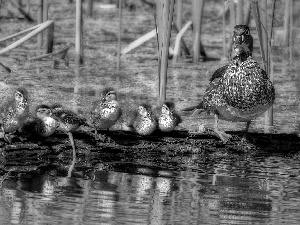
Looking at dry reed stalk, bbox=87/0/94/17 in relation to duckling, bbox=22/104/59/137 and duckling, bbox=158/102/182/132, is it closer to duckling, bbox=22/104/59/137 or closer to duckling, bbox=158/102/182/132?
duckling, bbox=158/102/182/132

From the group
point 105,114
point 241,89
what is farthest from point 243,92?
point 105,114

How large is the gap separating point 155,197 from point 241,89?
5.66ft

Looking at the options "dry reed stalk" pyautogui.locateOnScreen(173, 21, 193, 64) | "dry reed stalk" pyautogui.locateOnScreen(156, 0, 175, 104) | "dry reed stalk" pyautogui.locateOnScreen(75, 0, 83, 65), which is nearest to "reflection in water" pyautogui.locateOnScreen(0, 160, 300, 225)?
"dry reed stalk" pyautogui.locateOnScreen(156, 0, 175, 104)

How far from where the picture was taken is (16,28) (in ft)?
43.2

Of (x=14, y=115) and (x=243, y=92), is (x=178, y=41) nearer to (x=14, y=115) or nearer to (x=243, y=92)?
(x=243, y=92)

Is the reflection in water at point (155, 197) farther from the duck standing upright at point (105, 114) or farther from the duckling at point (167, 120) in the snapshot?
the duck standing upright at point (105, 114)

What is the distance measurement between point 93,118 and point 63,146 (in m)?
0.44

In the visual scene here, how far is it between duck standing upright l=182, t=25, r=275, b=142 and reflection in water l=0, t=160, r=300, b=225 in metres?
0.53

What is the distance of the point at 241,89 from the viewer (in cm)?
730

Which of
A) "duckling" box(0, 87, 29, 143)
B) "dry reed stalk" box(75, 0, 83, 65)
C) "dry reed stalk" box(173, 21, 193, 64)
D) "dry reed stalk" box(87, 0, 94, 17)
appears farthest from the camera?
"dry reed stalk" box(87, 0, 94, 17)

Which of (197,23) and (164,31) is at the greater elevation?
(197,23)

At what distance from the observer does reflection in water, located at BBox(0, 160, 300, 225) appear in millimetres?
5320

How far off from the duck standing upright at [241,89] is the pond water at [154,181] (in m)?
0.34

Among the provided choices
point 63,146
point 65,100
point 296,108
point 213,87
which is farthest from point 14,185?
point 296,108
